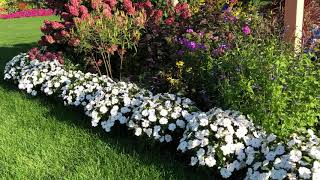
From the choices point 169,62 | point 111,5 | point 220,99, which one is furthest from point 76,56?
point 220,99

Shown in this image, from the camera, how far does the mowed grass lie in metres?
4.03

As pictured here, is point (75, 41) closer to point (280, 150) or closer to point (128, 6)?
point (128, 6)

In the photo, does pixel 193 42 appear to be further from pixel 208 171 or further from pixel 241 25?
pixel 208 171

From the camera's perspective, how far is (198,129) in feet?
12.7

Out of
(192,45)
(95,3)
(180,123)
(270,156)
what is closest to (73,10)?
(95,3)

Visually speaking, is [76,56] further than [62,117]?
Yes

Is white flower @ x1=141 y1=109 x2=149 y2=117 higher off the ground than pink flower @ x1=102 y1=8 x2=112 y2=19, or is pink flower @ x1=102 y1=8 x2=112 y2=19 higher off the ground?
pink flower @ x1=102 y1=8 x2=112 y2=19

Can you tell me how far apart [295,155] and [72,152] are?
2243 mm

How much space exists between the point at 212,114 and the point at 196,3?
13.3 feet

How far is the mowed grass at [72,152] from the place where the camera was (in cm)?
403

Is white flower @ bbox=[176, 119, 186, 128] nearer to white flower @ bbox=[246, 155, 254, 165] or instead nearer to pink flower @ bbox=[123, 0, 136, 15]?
white flower @ bbox=[246, 155, 254, 165]

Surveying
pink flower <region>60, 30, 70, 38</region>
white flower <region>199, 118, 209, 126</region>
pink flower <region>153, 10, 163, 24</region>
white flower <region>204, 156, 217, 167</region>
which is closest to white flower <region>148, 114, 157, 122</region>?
white flower <region>199, 118, 209, 126</region>

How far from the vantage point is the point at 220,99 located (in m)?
4.68

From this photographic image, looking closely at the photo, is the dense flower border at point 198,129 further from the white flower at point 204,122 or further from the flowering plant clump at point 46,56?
the flowering plant clump at point 46,56
